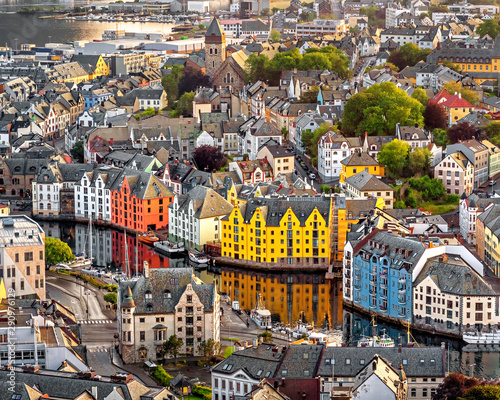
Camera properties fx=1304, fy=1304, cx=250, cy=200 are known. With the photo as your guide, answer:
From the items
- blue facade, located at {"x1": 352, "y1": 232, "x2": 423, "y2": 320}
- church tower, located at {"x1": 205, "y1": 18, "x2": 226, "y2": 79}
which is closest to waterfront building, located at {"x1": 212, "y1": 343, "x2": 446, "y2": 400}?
blue facade, located at {"x1": 352, "y1": 232, "x2": 423, "y2": 320}

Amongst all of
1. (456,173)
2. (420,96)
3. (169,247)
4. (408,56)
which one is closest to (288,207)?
(169,247)

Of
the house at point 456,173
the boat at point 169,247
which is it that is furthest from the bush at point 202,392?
the house at point 456,173

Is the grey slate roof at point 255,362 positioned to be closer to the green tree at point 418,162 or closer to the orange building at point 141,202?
the orange building at point 141,202

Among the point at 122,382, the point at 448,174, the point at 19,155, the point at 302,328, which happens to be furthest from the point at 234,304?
the point at 19,155

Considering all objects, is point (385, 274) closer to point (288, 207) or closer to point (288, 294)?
point (288, 294)

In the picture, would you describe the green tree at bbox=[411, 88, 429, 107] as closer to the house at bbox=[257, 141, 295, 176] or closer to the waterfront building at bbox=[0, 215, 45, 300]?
the house at bbox=[257, 141, 295, 176]

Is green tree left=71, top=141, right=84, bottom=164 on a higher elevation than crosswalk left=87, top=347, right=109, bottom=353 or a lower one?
higher

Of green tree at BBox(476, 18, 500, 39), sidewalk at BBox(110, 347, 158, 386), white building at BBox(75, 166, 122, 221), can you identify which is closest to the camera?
sidewalk at BBox(110, 347, 158, 386)
